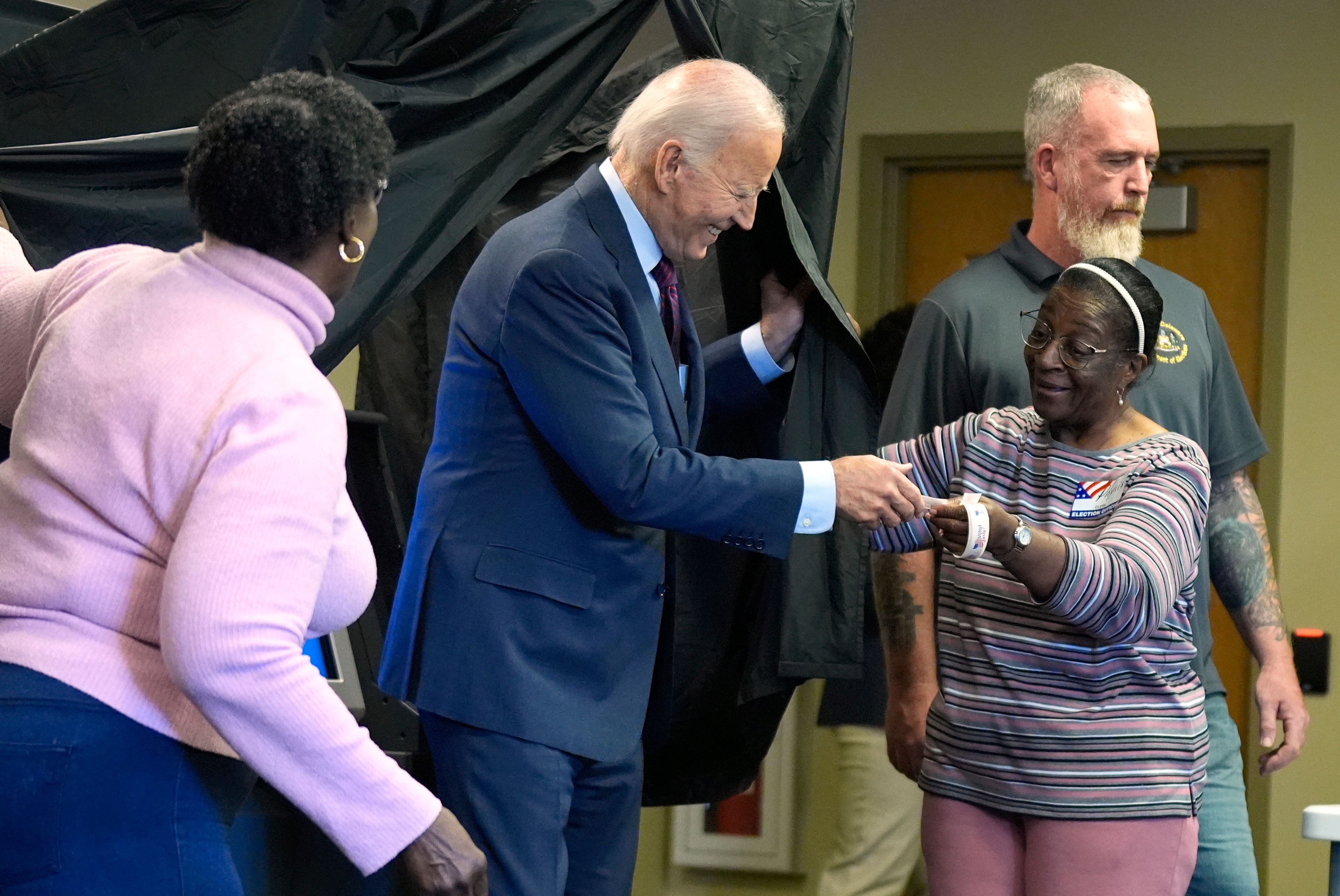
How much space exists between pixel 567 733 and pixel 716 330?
1004 mm

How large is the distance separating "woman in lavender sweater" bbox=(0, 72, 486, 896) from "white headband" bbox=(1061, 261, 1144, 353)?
4.03ft

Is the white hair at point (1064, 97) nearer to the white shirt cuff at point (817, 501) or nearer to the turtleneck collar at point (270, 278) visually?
the white shirt cuff at point (817, 501)

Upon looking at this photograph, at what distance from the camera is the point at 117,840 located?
1.25 meters

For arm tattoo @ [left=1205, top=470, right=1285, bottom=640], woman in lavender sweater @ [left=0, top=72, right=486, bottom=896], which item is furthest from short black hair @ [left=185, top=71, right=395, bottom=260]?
arm tattoo @ [left=1205, top=470, right=1285, bottom=640]

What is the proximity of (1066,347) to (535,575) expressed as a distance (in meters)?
0.84

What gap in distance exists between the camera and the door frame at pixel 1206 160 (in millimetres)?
4195

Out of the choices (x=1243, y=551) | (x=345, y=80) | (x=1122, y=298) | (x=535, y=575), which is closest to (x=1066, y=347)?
(x=1122, y=298)

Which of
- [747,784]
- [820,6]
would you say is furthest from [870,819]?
[820,6]

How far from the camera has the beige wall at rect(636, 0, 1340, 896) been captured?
4.13 m

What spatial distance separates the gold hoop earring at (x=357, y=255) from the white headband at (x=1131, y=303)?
48.2 inches

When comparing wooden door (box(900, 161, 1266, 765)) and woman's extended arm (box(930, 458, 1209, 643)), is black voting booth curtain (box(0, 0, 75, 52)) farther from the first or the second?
wooden door (box(900, 161, 1266, 765))

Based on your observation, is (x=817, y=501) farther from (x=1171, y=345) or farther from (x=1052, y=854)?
(x=1171, y=345)

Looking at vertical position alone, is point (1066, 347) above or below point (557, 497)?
above

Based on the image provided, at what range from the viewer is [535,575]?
6.62 ft
